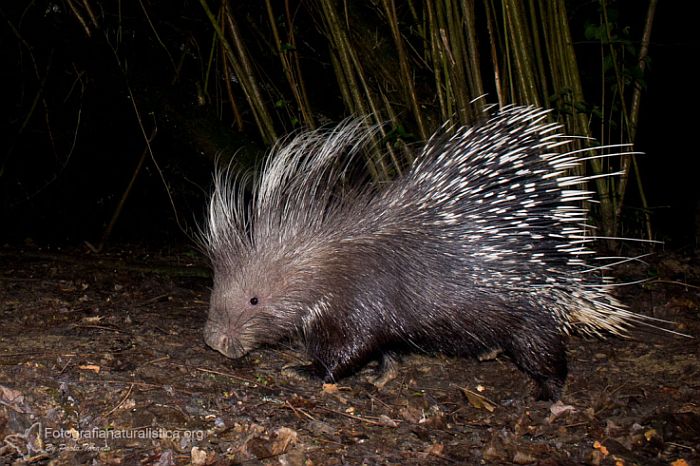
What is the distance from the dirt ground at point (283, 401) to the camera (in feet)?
8.62

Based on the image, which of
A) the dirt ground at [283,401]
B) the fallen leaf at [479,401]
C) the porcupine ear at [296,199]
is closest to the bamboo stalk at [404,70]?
the porcupine ear at [296,199]

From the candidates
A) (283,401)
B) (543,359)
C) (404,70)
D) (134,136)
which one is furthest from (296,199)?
(134,136)

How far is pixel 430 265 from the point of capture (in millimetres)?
3477

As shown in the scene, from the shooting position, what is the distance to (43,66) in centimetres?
678

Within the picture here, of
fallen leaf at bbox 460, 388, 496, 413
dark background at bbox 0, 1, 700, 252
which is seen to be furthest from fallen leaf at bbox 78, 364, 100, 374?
dark background at bbox 0, 1, 700, 252

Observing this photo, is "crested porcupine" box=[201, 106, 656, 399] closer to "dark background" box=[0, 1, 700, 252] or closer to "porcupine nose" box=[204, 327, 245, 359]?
"porcupine nose" box=[204, 327, 245, 359]

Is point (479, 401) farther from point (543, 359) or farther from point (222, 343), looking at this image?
A: point (222, 343)

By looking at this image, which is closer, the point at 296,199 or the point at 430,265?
the point at 430,265

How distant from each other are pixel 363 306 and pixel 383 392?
0.42m

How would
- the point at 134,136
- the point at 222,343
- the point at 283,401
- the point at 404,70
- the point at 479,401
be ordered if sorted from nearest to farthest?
1. the point at 283,401
2. the point at 479,401
3. the point at 222,343
4. the point at 404,70
5. the point at 134,136

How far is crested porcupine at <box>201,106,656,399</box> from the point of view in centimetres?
341

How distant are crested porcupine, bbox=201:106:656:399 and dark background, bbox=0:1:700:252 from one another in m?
1.92

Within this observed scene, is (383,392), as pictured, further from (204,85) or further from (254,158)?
(204,85)

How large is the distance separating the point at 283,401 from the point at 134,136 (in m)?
5.37
